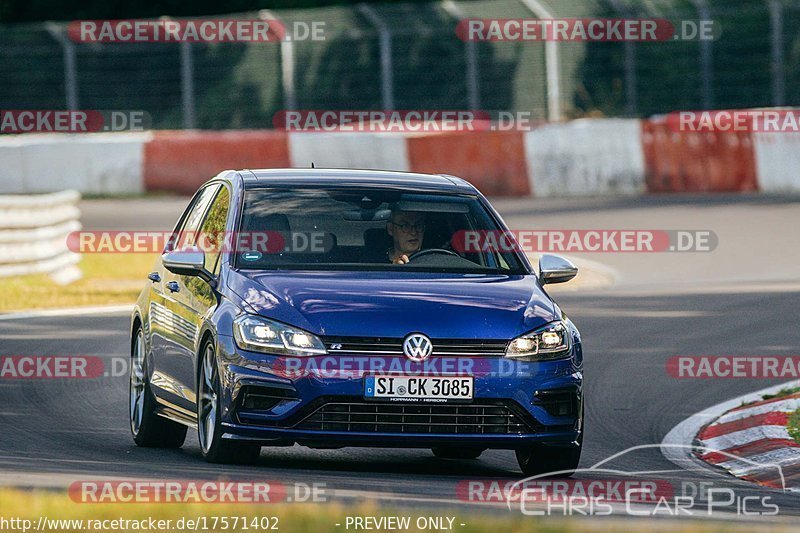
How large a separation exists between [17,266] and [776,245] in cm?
932

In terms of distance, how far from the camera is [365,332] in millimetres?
9047

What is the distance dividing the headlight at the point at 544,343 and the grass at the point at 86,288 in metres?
10.9

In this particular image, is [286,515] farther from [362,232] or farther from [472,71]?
[472,71]

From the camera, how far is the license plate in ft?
29.7

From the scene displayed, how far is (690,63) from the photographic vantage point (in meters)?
33.1

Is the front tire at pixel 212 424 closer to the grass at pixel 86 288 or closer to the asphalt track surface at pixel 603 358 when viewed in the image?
the asphalt track surface at pixel 603 358

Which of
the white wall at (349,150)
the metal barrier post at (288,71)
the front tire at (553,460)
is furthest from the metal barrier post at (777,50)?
the front tire at (553,460)

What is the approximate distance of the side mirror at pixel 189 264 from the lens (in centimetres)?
990

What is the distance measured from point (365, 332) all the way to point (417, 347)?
0.26 meters

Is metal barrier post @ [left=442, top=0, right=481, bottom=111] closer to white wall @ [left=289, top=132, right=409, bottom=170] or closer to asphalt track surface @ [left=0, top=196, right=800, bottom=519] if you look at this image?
white wall @ [left=289, top=132, right=409, bottom=170]

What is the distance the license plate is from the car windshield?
100 centimetres

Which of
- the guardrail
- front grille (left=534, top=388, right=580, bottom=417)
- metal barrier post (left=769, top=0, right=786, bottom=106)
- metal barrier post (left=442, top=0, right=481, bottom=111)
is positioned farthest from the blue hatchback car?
metal barrier post (left=442, top=0, right=481, bottom=111)

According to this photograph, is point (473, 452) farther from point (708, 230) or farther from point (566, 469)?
point (708, 230)

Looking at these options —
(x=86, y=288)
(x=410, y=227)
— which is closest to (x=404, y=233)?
(x=410, y=227)
